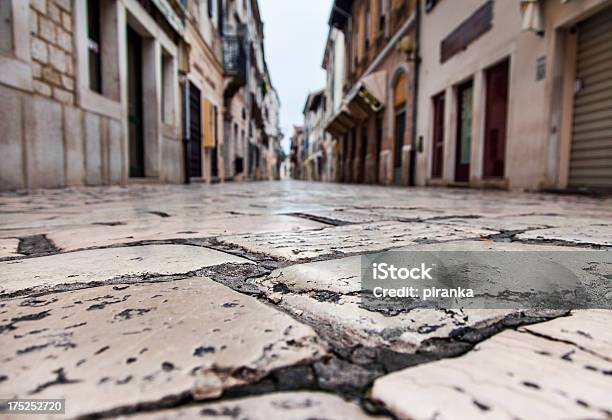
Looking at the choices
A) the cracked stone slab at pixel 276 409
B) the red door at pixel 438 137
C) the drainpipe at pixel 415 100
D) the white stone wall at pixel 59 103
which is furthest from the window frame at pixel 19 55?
the drainpipe at pixel 415 100

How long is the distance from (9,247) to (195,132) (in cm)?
881

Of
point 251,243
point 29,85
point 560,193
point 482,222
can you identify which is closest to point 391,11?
point 560,193

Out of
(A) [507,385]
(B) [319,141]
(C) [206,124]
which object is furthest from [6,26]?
(B) [319,141]

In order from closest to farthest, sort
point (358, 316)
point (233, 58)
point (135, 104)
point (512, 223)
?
point (358, 316) < point (512, 223) < point (135, 104) < point (233, 58)

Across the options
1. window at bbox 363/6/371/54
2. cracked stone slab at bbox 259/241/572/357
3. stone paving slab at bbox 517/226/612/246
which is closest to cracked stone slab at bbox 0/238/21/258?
cracked stone slab at bbox 259/241/572/357

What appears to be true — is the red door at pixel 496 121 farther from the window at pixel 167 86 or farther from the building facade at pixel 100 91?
the window at pixel 167 86

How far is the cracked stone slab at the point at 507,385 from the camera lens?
15.2 inches

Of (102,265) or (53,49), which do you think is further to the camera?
(53,49)

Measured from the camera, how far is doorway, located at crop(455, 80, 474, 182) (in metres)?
6.95

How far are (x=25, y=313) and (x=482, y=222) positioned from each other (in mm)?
1705

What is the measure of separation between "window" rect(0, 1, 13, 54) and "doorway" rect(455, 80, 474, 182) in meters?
6.66

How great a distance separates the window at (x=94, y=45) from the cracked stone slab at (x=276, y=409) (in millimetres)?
5969

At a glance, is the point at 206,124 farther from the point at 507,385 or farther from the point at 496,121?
the point at 507,385

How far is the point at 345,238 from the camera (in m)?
1.30
